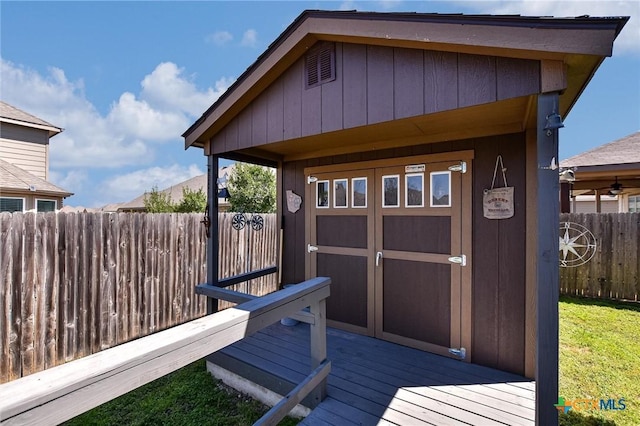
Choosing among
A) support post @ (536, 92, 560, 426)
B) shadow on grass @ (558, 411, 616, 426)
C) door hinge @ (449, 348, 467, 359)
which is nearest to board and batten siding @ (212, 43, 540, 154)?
support post @ (536, 92, 560, 426)

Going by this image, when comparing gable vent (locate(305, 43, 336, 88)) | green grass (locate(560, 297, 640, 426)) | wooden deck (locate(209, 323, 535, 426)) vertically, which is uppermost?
gable vent (locate(305, 43, 336, 88))

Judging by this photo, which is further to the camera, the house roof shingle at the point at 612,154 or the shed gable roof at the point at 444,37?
the house roof shingle at the point at 612,154

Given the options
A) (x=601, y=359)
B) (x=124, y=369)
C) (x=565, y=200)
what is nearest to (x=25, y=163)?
(x=124, y=369)

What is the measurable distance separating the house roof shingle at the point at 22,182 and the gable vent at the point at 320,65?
27.6 feet

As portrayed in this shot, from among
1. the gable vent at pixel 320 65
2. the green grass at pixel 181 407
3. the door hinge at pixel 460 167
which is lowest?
the green grass at pixel 181 407

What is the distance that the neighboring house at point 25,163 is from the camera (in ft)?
→ 23.7

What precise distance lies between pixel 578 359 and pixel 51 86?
20488mm

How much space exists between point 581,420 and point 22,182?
36.1ft

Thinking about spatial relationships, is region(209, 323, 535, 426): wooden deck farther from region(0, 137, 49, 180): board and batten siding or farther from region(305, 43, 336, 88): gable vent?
region(0, 137, 49, 180): board and batten siding

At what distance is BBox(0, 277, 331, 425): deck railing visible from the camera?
2.72 ft

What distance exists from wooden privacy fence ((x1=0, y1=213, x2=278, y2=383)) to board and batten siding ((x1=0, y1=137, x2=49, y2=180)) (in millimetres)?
7343

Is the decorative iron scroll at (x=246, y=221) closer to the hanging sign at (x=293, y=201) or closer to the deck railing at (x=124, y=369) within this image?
the hanging sign at (x=293, y=201)

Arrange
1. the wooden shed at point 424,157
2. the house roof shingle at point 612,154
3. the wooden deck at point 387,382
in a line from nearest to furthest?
the wooden shed at point 424,157
the wooden deck at point 387,382
the house roof shingle at point 612,154

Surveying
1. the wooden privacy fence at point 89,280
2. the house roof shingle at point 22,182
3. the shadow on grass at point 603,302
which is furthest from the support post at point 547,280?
the house roof shingle at point 22,182
